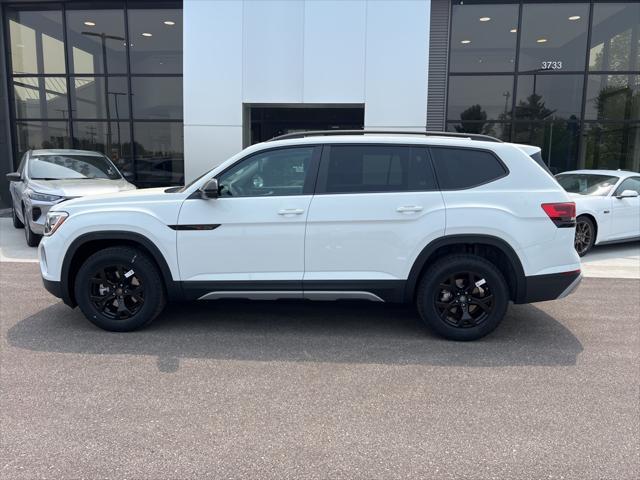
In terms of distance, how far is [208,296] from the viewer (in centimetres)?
462

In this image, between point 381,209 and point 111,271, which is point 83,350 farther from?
point 381,209

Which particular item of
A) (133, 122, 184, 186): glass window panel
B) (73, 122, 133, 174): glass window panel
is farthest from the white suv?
(73, 122, 133, 174): glass window panel

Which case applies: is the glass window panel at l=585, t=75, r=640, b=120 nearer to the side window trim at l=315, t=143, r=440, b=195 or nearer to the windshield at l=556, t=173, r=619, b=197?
the windshield at l=556, t=173, r=619, b=197

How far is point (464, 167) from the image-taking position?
4535 mm

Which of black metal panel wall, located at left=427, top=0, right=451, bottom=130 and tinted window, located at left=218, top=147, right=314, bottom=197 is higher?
black metal panel wall, located at left=427, top=0, right=451, bottom=130

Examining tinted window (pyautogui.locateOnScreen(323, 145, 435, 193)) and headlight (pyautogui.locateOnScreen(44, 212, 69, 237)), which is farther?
headlight (pyautogui.locateOnScreen(44, 212, 69, 237))

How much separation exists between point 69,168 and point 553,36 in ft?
39.7

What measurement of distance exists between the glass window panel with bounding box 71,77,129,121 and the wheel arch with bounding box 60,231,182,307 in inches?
432

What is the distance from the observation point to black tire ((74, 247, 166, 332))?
4574 mm

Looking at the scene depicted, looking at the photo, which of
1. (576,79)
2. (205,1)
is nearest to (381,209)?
(205,1)

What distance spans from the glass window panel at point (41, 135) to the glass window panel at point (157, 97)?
2.39 meters

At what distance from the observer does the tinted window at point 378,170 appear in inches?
177

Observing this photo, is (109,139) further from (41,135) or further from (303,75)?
(303,75)

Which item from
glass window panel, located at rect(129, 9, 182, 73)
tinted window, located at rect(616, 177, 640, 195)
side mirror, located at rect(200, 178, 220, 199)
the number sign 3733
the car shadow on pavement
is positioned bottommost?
the car shadow on pavement
